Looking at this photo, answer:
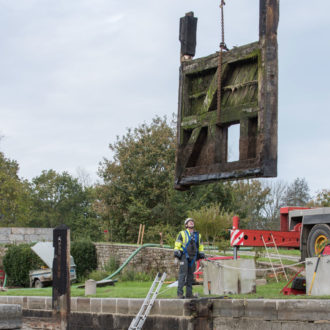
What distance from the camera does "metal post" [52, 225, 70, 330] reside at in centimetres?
1279

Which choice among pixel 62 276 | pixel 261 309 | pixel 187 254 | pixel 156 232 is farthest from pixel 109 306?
pixel 156 232

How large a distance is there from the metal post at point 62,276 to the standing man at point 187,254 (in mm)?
2447

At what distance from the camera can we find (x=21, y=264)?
24.6 metres

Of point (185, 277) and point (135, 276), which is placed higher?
point (185, 277)

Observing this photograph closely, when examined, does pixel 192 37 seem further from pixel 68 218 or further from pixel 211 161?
pixel 68 218

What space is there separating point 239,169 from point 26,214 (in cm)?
4115

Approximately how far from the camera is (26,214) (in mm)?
45625

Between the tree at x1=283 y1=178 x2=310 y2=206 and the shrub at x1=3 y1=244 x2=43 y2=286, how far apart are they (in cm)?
3403

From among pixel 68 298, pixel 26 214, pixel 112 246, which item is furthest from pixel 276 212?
pixel 68 298

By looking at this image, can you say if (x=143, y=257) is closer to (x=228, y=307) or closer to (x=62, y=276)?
(x=62, y=276)

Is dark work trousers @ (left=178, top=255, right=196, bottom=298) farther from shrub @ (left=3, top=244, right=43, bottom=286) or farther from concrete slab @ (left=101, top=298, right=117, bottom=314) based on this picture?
shrub @ (left=3, top=244, right=43, bottom=286)

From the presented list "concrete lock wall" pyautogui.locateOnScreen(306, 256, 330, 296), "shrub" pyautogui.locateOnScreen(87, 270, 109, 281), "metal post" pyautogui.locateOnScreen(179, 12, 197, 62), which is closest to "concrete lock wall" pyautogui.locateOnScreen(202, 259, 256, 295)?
"concrete lock wall" pyautogui.locateOnScreen(306, 256, 330, 296)

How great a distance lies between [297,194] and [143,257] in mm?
39875

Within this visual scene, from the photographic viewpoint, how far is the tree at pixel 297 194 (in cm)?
5656
